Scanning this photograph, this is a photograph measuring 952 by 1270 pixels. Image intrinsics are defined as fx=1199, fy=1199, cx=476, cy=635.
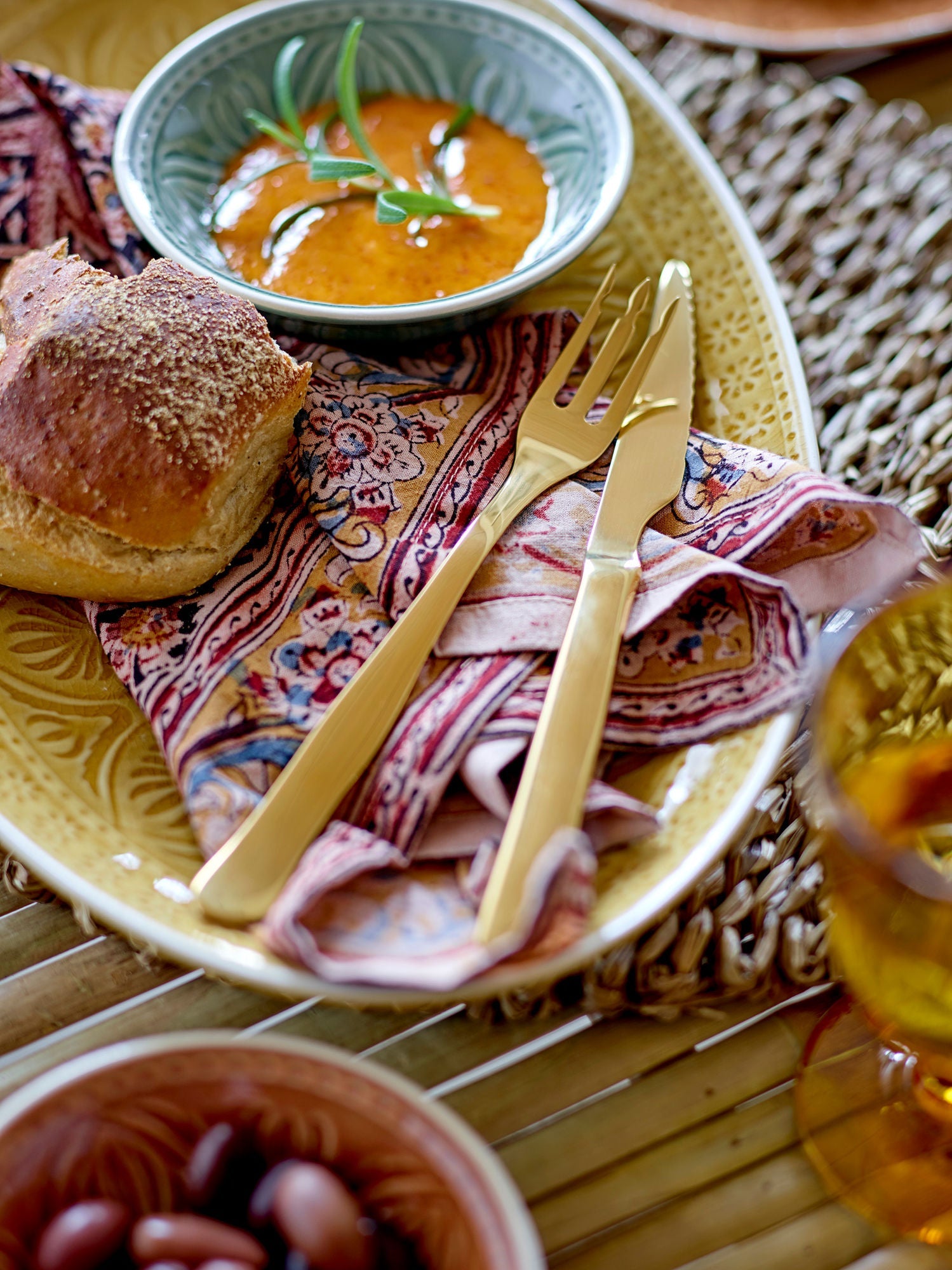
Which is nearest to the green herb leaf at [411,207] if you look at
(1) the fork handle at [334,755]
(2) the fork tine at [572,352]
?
(2) the fork tine at [572,352]

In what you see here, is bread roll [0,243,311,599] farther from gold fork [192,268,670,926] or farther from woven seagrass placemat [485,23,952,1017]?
woven seagrass placemat [485,23,952,1017]

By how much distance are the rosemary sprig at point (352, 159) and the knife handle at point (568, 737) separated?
0.53 m

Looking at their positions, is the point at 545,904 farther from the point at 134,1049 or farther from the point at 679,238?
the point at 679,238

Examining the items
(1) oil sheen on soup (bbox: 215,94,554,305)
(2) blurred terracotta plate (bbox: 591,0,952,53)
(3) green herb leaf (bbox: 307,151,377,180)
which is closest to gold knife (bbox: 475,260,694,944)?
(1) oil sheen on soup (bbox: 215,94,554,305)

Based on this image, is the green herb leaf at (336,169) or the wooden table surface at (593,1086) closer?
the wooden table surface at (593,1086)

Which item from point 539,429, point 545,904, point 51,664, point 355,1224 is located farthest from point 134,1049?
point 539,429

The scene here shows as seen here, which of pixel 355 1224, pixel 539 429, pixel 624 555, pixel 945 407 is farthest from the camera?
pixel 945 407

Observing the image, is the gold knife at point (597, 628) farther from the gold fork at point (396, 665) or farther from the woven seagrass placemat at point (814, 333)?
the woven seagrass placemat at point (814, 333)

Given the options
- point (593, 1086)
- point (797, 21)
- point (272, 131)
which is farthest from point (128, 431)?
point (797, 21)

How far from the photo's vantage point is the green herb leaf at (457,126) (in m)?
1.55

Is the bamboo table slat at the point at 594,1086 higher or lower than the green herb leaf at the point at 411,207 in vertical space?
lower

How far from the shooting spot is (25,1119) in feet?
2.52

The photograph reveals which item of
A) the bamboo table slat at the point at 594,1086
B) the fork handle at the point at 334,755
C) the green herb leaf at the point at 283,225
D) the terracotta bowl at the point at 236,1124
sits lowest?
the bamboo table slat at the point at 594,1086

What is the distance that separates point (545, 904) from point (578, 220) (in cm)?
87
